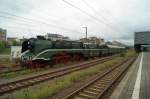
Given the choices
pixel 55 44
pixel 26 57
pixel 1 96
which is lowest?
pixel 1 96

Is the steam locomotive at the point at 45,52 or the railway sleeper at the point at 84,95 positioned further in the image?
the steam locomotive at the point at 45,52

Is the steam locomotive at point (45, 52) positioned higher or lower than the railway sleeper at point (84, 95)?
higher

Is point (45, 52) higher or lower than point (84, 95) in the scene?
higher

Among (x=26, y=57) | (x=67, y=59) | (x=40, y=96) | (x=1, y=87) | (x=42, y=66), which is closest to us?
(x=40, y=96)

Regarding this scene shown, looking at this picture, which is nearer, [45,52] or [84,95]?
[84,95]

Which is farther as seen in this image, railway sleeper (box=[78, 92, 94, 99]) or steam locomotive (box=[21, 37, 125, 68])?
steam locomotive (box=[21, 37, 125, 68])

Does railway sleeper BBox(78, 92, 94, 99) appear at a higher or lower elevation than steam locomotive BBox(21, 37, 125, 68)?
lower

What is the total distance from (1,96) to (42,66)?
1086cm

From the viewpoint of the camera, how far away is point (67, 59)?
24.0 m

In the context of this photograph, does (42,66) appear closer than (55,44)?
Yes

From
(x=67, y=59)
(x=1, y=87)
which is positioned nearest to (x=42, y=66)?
(x=67, y=59)

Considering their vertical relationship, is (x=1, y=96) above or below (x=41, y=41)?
below

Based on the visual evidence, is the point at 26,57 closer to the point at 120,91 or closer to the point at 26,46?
the point at 26,46

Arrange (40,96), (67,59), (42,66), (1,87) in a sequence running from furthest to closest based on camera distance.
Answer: (67,59) → (42,66) → (1,87) → (40,96)
